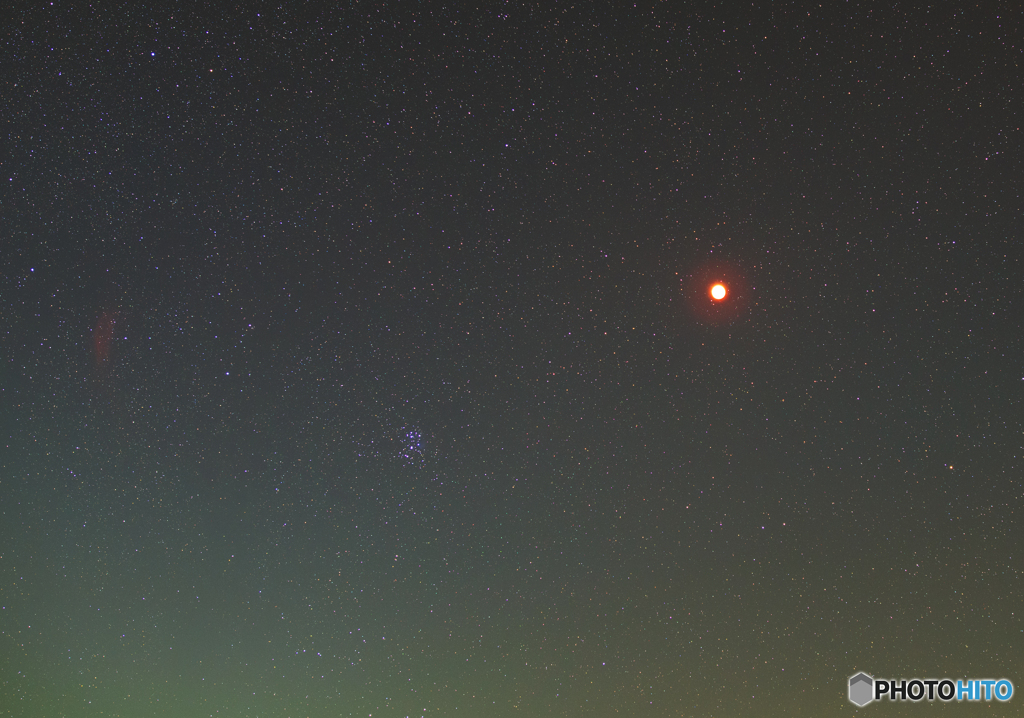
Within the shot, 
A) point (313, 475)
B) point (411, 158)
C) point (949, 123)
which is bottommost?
point (313, 475)

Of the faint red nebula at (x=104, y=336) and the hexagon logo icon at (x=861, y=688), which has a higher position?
the faint red nebula at (x=104, y=336)

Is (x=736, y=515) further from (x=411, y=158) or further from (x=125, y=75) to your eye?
(x=125, y=75)

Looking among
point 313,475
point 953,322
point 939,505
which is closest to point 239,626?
point 313,475

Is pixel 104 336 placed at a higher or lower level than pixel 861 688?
higher

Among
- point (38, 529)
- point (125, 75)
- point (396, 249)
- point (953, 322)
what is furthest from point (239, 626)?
point (953, 322)

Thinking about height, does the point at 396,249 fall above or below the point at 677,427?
above

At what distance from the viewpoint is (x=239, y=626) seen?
95cm

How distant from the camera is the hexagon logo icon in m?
0.94

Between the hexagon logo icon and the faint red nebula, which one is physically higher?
the faint red nebula

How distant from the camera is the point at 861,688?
94 centimetres

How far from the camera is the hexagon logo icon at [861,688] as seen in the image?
936 millimetres

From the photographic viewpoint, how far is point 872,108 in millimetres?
958

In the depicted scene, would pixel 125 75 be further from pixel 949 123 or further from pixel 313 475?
pixel 949 123

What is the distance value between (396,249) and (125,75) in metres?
0.53
